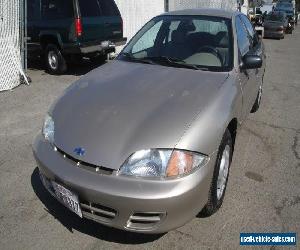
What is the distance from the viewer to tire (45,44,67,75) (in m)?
8.47

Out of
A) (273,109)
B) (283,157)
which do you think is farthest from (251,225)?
(273,109)

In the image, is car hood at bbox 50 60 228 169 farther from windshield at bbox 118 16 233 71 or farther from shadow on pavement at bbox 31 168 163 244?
shadow on pavement at bbox 31 168 163 244

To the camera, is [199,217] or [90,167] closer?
[90,167]

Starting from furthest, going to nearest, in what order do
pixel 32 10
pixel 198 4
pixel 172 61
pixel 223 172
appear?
pixel 198 4 → pixel 32 10 → pixel 172 61 → pixel 223 172

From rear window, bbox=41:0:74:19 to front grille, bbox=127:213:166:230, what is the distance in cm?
649

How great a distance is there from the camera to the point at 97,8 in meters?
8.56

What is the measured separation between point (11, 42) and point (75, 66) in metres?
2.34

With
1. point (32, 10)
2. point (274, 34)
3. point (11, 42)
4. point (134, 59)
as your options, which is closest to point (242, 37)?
point (134, 59)

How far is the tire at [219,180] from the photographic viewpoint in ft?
9.66

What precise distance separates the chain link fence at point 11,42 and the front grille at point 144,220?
553cm

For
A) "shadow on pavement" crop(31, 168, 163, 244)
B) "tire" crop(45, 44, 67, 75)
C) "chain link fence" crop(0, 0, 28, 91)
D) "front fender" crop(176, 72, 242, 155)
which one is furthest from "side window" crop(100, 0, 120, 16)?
"shadow on pavement" crop(31, 168, 163, 244)

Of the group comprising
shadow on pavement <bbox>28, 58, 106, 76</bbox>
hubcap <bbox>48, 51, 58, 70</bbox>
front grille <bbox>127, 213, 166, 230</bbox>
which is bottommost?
shadow on pavement <bbox>28, 58, 106, 76</bbox>

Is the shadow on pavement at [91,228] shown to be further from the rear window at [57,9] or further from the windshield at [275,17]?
the windshield at [275,17]

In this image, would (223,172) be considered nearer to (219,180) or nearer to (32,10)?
(219,180)
